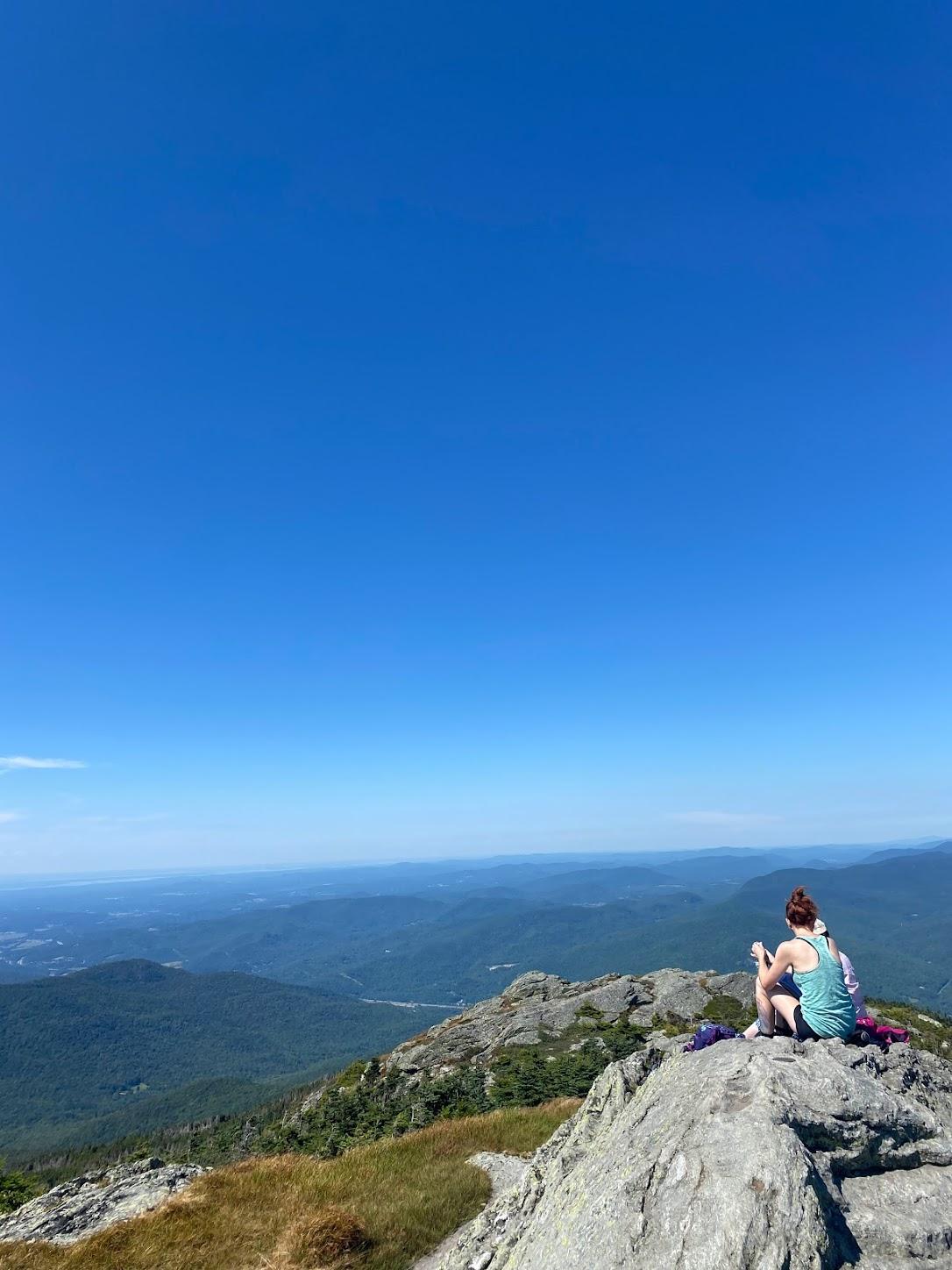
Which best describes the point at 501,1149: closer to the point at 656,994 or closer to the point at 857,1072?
the point at 857,1072

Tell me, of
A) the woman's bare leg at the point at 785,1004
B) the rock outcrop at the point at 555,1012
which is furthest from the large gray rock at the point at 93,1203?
the rock outcrop at the point at 555,1012

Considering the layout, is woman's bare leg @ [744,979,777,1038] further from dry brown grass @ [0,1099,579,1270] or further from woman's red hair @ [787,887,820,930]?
dry brown grass @ [0,1099,579,1270]

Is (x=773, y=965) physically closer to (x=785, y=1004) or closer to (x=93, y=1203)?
(x=785, y=1004)

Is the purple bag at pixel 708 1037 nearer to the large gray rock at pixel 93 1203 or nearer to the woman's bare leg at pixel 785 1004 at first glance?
the woman's bare leg at pixel 785 1004

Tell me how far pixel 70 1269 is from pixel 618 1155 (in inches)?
377

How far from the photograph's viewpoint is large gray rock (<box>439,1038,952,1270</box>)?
22.1 feet

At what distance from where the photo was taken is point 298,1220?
12297mm

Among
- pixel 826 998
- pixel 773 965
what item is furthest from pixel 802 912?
pixel 826 998

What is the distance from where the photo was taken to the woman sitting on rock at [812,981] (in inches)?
423

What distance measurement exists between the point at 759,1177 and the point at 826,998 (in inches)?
186

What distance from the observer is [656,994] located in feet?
316

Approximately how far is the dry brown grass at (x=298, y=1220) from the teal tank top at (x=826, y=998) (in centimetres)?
891

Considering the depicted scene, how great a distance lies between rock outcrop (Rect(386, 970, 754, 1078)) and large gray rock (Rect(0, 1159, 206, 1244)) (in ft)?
203

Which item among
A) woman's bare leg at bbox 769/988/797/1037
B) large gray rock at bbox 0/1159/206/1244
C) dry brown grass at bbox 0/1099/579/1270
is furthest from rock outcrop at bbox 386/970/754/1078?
woman's bare leg at bbox 769/988/797/1037
